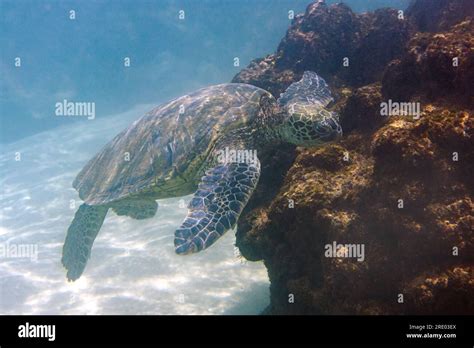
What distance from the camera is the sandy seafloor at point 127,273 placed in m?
7.48

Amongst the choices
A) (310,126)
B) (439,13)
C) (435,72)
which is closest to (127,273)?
(310,126)

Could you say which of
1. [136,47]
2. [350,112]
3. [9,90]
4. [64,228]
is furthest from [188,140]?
[136,47]

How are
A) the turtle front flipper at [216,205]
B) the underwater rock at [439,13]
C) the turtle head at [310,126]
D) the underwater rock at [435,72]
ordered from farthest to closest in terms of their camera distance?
the underwater rock at [439,13], the turtle head at [310,126], the underwater rock at [435,72], the turtle front flipper at [216,205]

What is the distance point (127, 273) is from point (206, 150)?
4.43m

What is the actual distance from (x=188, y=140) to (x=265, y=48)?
38.0 metres

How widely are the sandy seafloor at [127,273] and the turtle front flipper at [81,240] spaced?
466mm

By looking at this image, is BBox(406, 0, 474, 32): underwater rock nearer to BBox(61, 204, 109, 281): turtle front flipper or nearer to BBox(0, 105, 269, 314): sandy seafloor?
BBox(0, 105, 269, 314): sandy seafloor

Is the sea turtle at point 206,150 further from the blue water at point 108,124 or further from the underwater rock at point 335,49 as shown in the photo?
the underwater rock at point 335,49

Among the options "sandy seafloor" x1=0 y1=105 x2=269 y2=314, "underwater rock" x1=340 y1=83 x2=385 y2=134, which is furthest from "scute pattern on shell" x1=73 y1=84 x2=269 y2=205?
"sandy seafloor" x1=0 y1=105 x2=269 y2=314

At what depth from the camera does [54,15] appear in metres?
50.6

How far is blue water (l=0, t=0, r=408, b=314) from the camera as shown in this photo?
318 inches

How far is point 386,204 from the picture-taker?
4668 millimetres

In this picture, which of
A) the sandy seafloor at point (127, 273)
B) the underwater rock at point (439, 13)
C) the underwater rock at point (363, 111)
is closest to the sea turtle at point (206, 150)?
the underwater rock at point (363, 111)

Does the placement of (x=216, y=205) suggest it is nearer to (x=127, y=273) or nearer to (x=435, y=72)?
(x=435, y=72)
